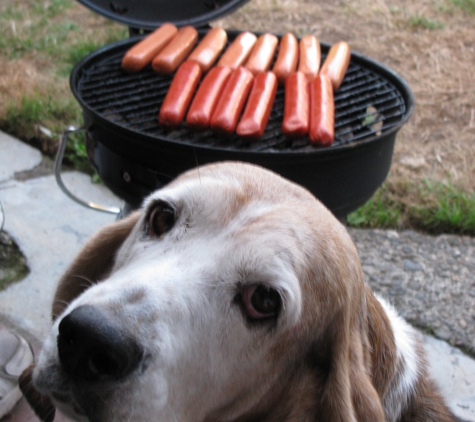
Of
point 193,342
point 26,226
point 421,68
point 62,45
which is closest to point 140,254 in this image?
point 193,342

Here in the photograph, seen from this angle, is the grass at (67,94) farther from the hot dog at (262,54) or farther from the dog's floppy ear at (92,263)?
the dog's floppy ear at (92,263)

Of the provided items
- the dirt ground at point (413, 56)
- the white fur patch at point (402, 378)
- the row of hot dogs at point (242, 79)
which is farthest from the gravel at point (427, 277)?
the row of hot dogs at point (242, 79)

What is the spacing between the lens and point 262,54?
3.96 m

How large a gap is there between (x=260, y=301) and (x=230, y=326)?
5.4 inches

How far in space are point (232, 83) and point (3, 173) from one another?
2531 millimetres

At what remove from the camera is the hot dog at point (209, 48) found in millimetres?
3830

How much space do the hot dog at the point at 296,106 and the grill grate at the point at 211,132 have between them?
100mm

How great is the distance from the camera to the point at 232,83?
139 inches

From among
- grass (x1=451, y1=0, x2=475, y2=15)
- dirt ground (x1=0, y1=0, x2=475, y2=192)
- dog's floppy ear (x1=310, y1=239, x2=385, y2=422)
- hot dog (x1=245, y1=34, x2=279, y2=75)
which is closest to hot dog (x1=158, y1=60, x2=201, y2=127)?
hot dog (x1=245, y1=34, x2=279, y2=75)

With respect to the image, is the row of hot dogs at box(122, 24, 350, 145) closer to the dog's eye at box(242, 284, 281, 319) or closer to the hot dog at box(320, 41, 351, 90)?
the hot dog at box(320, 41, 351, 90)

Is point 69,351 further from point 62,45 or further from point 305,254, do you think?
point 62,45

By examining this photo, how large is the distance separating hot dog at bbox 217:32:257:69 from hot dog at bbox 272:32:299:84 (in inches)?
9.1

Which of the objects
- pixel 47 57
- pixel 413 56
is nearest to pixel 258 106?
pixel 47 57

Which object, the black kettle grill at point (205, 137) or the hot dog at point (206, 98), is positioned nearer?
the black kettle grill at point (205, 137)
